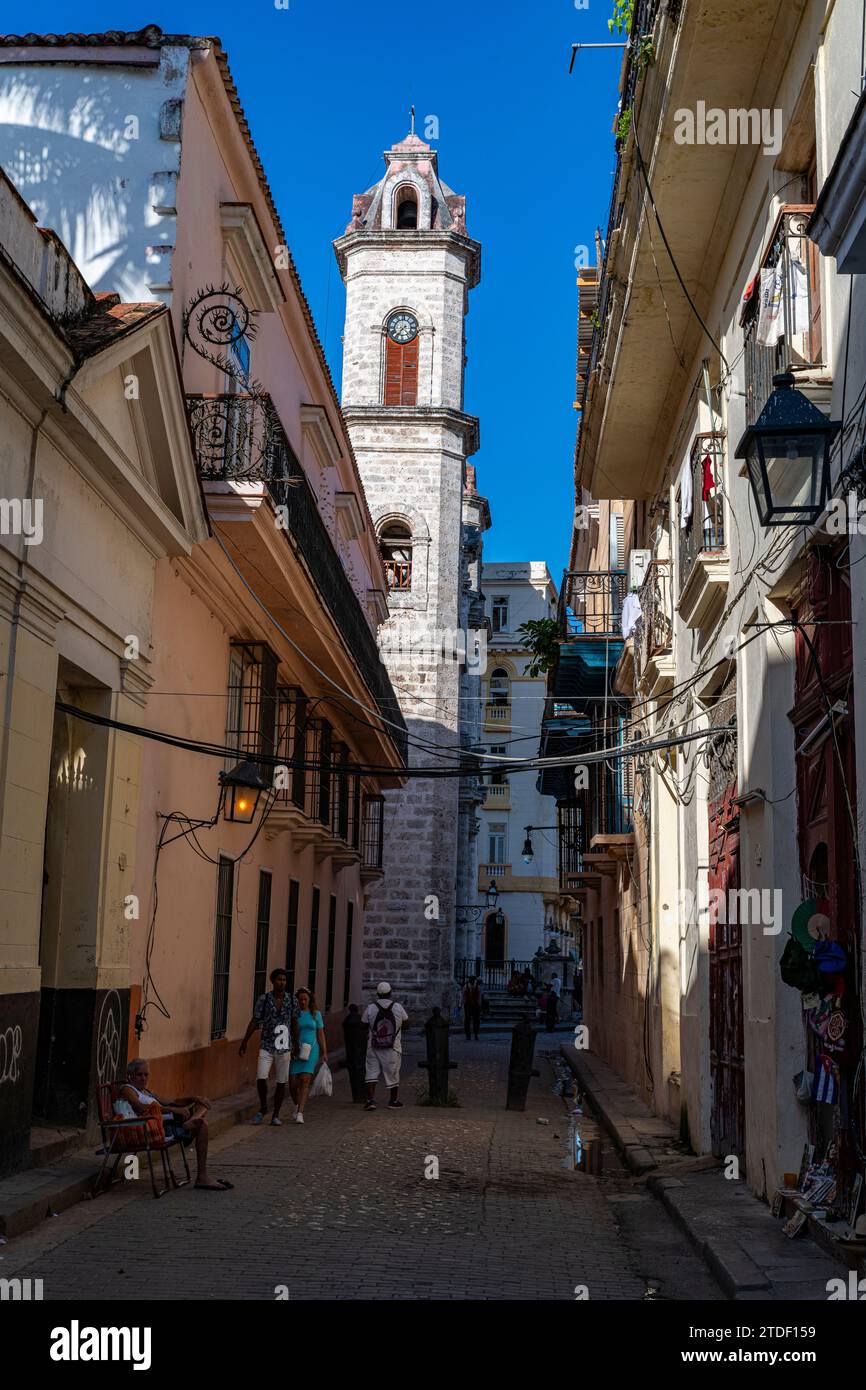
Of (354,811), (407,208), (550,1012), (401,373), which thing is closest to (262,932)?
(354,811)

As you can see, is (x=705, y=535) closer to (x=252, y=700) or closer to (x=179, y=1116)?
(x=179, y=1116)

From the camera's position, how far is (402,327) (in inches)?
1469

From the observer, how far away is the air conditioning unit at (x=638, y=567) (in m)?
16.9

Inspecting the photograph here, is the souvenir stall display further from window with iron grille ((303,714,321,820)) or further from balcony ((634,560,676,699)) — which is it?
window with iron grille ((303,714,321,820))

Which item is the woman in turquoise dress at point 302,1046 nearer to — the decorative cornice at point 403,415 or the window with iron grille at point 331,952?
the window with iron grille at point 331,952

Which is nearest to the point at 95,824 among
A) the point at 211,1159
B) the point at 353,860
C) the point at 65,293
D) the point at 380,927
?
the point at 211,1159

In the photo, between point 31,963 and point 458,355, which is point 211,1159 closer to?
point 31,963

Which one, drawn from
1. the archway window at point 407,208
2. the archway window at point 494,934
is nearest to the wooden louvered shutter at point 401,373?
the archway window at point 407,208

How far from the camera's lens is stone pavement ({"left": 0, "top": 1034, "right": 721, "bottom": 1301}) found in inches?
270

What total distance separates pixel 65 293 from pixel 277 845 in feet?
31.5

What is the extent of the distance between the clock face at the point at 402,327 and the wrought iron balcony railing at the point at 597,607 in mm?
15849

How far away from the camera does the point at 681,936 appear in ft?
45.6

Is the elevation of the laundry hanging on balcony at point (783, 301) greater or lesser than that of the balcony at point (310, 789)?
greater

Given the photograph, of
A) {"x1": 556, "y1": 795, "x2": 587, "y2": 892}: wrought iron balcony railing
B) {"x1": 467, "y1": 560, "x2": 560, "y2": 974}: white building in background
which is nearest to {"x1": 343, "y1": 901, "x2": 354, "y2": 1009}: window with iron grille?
{"x1": 556, "y1": 795, "x2": 587, "y2": 892}: wrought iron balcony railing
